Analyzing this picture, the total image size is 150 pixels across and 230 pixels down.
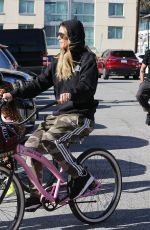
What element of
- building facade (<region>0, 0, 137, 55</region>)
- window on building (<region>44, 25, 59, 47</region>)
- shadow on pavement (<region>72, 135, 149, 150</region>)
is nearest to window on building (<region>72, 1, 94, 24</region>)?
building facade (<region>0, 0, 137, 55</region>)

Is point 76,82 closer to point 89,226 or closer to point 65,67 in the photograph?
point 65,67

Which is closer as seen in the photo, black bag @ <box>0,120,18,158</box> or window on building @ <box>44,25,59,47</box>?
black bag @ <box>0,120,18,158</box>

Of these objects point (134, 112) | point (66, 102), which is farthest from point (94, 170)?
point (134, 112)

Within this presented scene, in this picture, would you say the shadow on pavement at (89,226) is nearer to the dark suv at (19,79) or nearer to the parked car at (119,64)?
the dark suv at (19,79)

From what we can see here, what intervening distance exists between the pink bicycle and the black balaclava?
522mm

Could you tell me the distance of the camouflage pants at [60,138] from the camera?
510cm

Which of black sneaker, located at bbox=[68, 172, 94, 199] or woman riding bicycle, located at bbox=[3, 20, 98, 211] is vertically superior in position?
woman riding bicycle, located at bbox=[3, 20, 98, 211]

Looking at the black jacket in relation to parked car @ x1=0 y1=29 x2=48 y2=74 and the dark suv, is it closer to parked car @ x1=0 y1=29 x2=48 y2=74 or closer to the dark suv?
the dark suv

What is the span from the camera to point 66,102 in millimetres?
5059

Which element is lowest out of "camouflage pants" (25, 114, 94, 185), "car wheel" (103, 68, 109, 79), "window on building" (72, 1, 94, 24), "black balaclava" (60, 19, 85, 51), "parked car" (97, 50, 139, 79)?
"car wheel" (103, 68, 109, 79)

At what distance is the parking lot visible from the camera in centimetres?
555

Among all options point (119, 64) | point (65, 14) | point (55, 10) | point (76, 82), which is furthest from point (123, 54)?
point (65, 14)

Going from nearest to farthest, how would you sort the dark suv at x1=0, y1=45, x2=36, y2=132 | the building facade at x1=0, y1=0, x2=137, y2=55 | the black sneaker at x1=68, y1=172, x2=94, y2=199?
the black sneaker at x1=68, y1=172, x2=94, y2=199 → the dark suv at x1=0, y1=45, x2=36, y2=132 → the building facade at x1=0, y1=0, x2=137, y2=55

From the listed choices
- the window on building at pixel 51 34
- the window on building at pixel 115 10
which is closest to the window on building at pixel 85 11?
the window on building at pixel 115 10
